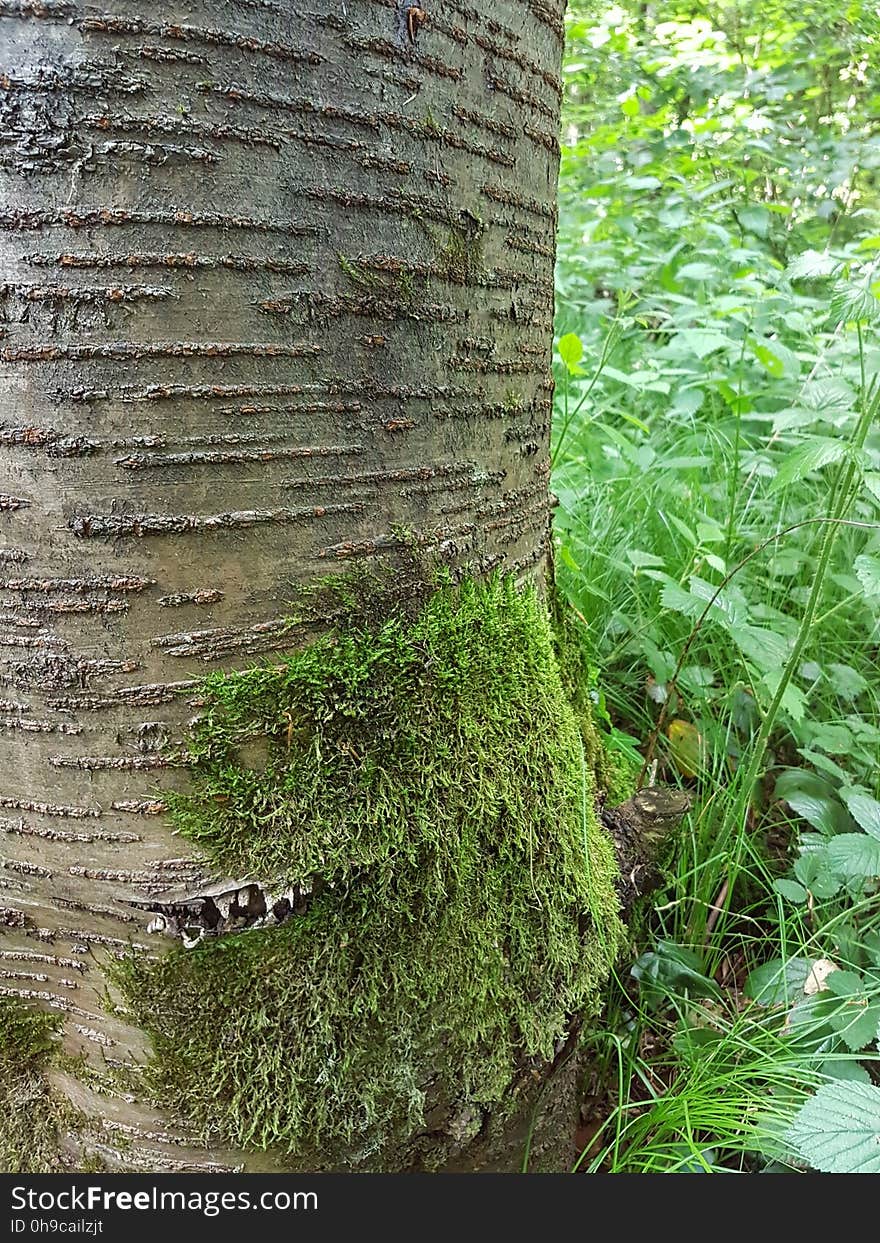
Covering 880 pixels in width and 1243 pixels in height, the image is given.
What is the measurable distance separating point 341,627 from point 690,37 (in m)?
4.87

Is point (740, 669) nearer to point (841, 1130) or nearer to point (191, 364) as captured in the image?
point (841, 1130)

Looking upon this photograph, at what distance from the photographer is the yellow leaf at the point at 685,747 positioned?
1765 mm

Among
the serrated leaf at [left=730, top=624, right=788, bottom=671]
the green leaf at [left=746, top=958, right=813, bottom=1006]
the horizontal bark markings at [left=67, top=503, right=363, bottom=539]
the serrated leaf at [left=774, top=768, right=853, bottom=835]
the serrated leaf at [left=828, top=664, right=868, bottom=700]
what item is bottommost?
the green leaf at [left=746, top=958, right=813, bottom=1006]

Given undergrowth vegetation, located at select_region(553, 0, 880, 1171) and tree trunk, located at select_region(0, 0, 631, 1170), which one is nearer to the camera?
tree trunk, located at select_region(0, 0, 631, 1170)

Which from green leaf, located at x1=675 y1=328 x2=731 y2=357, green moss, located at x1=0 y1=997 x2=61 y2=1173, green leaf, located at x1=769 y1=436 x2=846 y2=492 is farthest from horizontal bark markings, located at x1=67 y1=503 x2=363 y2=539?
green leaf, located at x1=675 y1=328 x2=731 y2=357

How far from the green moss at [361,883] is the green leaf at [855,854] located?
60 centimetres

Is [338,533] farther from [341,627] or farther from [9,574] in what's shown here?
[9,574]

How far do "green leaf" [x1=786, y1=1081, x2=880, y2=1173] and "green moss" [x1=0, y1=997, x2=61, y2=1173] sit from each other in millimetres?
940

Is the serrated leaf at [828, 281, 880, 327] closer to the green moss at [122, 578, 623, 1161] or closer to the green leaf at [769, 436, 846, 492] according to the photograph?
the green leaf at [769, 436, 846, 492]

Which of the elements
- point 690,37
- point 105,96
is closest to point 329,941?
point 105,96

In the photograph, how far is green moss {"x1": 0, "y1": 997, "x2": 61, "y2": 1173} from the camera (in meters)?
0.97

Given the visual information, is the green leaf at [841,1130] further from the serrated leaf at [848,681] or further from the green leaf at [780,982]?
the serrated leaf at [848,681]

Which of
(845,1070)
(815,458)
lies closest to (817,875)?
(845,1070)

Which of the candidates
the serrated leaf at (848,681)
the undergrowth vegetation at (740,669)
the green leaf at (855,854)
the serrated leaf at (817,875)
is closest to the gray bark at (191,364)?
the undergrowth vegetation at (740,669)
